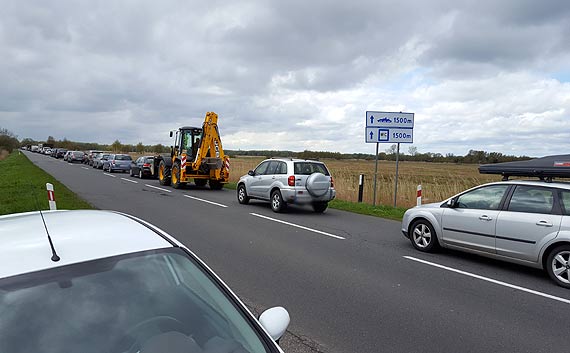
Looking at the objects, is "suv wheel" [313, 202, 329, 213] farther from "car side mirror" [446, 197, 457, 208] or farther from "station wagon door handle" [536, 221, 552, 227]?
"station wagon door handle" [536, 221, 552, 227]

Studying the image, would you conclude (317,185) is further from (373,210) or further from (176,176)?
(176,176)

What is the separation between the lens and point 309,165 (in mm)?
13109

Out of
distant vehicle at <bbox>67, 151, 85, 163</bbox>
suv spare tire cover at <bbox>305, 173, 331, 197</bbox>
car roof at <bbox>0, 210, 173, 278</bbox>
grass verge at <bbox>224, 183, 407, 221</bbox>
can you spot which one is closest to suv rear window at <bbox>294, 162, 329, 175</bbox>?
suv spare tire cover at <bbox>305, 173, 331, 197</bbox>

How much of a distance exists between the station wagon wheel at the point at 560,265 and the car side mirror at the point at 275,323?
533 centimetres

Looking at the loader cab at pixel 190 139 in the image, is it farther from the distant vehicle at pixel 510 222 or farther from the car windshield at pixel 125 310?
the car windshield at pixel 125 310

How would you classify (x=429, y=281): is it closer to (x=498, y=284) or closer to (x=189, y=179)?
(x=498, y=284)

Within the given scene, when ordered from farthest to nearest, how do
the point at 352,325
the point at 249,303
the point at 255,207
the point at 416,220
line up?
the point at 255,207 < the point at 416,220 < the point at 249,303 < the point at 352,325

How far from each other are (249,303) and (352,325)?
127 centimetres

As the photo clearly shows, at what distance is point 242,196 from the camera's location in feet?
49.3

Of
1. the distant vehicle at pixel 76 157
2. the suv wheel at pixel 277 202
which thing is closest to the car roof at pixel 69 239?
the suv wheel at pixel 277 202

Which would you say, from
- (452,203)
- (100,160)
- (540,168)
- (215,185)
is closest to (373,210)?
(452,203)

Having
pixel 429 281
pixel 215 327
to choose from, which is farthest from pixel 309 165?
pixel 215 327

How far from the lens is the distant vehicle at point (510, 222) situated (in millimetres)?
5943

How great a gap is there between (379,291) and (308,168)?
309 inches
